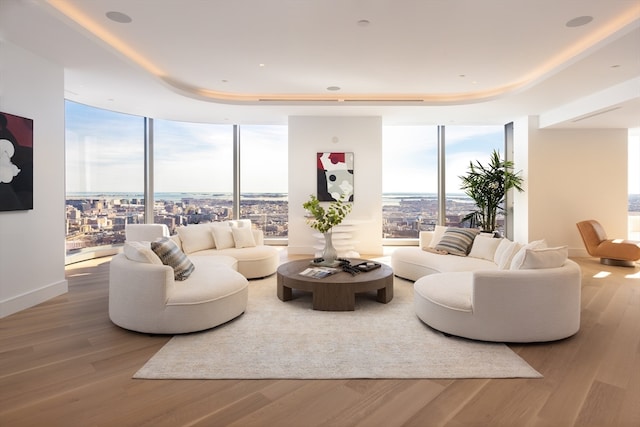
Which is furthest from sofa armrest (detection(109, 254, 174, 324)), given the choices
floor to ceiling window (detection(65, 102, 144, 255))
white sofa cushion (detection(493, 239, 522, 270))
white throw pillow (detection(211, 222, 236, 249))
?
floor to ceiling window (detection(65, 102, 144, 255))

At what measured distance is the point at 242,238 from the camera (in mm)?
5367

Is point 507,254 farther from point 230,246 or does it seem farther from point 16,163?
point 16,163

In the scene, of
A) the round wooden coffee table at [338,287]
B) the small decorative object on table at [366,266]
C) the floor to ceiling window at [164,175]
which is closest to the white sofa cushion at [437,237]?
the small decorative object on table at [366,266]

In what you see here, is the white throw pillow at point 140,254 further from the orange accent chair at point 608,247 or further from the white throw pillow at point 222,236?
the orange accent chair at point 608,247

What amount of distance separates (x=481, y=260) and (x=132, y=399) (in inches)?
162

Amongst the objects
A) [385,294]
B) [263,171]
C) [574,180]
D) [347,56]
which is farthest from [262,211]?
[574,180]

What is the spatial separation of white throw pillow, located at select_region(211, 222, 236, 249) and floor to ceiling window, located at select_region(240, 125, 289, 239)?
2671mm

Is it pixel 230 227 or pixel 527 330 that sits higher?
pixel 230 227

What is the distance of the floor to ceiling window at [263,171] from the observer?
805 centimetres

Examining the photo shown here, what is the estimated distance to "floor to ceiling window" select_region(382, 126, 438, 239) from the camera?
8.10m

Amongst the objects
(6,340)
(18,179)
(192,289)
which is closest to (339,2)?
(192,289)

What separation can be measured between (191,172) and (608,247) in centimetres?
818

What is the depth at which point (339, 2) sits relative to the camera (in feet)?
10.5

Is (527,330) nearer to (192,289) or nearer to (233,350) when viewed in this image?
(233,350)
